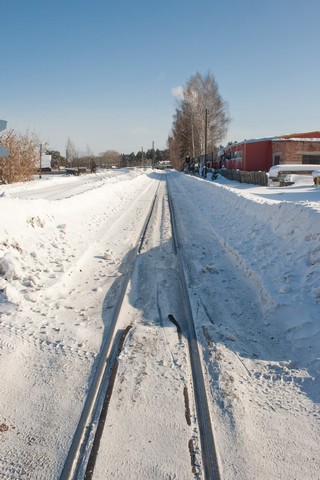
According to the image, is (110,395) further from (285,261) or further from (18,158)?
(18,158)

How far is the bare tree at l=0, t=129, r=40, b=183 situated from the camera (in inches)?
1185

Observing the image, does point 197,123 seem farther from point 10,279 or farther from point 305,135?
point 10,279

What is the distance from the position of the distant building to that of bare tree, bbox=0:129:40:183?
793 inches

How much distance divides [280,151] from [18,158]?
23.1m

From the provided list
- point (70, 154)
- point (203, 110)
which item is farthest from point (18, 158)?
point (70, 154)

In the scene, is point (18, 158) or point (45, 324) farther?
point (18, 158)

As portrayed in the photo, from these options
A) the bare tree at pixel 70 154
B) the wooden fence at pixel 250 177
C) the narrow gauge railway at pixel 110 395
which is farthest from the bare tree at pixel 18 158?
the bare tree at pixel 70 154

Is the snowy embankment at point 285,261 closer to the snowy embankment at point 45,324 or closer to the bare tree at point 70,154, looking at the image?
the snowy embankment at point 45,324

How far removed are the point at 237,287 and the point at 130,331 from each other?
2.39 metres

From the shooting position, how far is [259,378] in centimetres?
387

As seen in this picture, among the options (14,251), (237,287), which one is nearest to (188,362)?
(237,287)

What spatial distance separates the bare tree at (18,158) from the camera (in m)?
30.1

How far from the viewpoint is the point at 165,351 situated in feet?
14.1

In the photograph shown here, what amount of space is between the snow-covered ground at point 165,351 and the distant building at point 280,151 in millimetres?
28464
